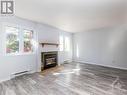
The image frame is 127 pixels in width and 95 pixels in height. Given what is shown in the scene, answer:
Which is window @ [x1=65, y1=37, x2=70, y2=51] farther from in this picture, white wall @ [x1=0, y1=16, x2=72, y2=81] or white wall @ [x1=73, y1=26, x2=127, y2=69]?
white wall @ [x1=0, y1=16, x2=72, y2=81]

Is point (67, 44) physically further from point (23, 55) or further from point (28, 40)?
A: point (23, 55)

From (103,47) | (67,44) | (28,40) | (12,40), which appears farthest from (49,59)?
(103,47)

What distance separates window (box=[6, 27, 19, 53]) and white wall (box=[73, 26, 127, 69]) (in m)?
4.63

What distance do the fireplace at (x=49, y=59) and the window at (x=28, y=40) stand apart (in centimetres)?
76

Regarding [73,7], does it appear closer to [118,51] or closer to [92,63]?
[118,51]

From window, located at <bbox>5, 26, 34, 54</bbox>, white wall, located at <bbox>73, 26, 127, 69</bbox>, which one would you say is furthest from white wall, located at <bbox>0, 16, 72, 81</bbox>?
white wall, located at <bbox>73, 26, 127, 69</bbox>

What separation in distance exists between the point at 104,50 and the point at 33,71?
422 centimetres

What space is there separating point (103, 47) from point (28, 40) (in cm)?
433

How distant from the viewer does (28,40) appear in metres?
4.73

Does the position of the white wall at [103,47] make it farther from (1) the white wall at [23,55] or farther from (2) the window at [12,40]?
(2) the window at [12,40]

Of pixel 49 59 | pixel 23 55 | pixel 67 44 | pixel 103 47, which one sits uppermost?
pixel 67 44

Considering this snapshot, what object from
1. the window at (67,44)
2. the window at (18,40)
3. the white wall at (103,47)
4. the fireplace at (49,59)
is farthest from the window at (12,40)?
the white wall at (103,47)

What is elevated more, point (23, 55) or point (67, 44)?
point (67, 44)

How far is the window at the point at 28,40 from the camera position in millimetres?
4582
